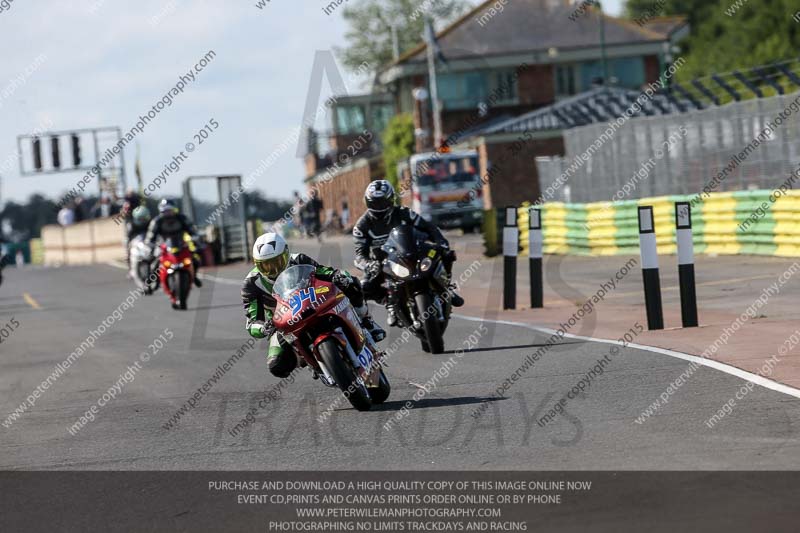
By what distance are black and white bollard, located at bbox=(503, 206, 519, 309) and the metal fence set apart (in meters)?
6.75

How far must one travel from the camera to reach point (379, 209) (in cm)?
1339

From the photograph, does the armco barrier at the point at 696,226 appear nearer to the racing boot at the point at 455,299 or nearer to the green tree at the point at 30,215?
the racing boot at the point at 455,299

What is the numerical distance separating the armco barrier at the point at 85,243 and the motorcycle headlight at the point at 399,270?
130 feet

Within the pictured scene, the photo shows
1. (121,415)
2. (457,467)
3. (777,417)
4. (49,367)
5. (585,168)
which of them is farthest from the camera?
(585,168)

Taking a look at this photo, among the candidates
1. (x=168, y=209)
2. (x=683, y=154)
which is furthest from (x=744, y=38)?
(x=168, y=209)

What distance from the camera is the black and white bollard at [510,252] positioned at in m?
16.8

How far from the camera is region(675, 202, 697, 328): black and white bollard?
13.1 m

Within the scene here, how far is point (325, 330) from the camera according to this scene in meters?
9.47

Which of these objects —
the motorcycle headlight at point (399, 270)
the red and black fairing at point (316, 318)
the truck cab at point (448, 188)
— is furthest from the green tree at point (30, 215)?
the red and black fairing at point (316, 318)

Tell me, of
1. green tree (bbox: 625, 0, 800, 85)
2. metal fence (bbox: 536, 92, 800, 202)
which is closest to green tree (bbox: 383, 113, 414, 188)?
green tree (bbox: 625, 0, 800, 85)

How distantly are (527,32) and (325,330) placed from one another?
5851cm

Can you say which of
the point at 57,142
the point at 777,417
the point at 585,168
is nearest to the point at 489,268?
the point at 585,168

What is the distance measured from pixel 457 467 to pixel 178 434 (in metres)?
2.58
